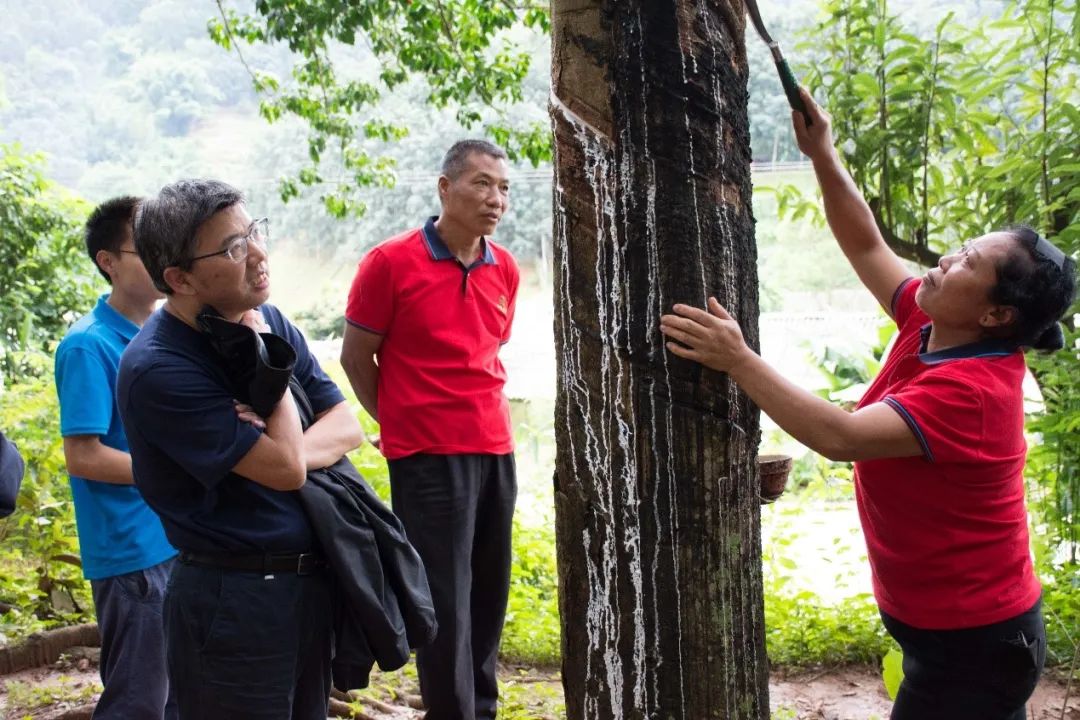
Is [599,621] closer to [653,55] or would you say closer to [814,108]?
[653,55]

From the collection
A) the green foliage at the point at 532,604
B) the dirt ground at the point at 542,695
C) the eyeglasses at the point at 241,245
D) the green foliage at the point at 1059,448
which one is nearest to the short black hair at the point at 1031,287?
the eyeglasses at the point at 241,245

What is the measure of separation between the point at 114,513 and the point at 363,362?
1047 millimetres

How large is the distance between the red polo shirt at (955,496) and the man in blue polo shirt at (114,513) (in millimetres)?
1892

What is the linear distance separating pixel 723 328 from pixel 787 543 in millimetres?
3253

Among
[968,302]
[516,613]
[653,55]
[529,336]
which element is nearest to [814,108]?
[968,302]

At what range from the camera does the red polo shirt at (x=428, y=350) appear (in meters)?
3.37

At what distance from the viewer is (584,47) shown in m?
1.77

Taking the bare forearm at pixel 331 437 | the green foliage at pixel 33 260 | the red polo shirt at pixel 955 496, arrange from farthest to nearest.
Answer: the green foliage at pixel 33 260 → the bare forearm at pixel 331 437 → the red polo shirt at pixel 955 496

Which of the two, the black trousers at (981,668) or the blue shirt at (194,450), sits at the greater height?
the blue shirt at (194,450)

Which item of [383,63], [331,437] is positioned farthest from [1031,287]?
[383,63]

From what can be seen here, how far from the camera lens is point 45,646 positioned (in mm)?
4496

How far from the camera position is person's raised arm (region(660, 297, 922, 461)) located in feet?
5.69

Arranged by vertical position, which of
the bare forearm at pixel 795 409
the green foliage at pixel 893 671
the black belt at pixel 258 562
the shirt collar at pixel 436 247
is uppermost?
the shirt collar at pixel 436 247

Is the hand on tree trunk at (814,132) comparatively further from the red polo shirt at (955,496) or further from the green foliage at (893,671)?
the green foliage at (893,671)
